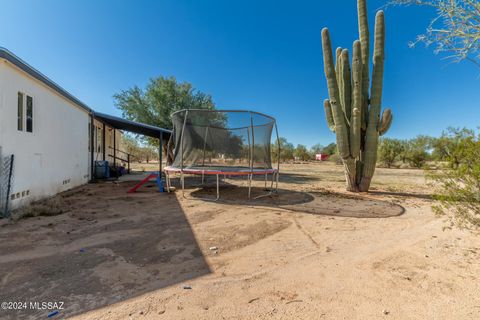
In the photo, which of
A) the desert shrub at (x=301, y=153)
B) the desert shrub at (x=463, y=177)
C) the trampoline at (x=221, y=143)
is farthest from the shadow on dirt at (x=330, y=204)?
the desert shrub at (x=301, y=153)

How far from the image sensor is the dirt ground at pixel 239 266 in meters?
1.77

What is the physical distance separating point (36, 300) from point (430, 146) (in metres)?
34.4

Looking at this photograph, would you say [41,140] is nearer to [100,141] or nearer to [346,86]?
[100,141]

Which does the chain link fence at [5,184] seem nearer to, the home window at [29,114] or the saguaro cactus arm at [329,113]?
the home window at [29,114]

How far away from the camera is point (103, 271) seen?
7.54ft

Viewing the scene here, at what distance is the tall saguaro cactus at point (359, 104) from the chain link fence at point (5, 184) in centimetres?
842

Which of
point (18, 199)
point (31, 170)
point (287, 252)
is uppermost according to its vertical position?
point (31, 170)

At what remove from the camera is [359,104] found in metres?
7.29

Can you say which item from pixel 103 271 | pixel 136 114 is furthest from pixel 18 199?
pixel 136 114

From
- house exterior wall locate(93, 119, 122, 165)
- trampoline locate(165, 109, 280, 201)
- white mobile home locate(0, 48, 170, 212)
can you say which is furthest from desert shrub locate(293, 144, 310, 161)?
white mobile home locate(0, 48, 170, 212)

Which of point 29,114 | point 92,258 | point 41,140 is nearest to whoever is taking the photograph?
point 92,258

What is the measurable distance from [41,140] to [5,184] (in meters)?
1.78

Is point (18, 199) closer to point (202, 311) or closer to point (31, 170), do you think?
point (31, 170)

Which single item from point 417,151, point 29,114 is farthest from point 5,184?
point 417,151
